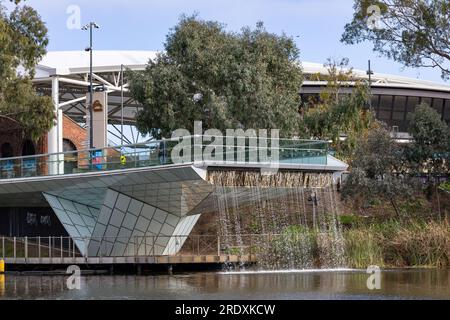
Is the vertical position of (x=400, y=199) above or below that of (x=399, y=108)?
below

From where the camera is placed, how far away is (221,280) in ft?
102

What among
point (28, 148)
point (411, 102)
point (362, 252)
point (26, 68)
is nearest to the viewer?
point (362, 252)

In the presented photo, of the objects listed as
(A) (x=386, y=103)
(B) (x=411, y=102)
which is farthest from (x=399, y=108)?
(A) (x=386, y=103)

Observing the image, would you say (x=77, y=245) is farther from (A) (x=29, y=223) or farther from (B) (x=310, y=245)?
(B) (x=310, y=245)

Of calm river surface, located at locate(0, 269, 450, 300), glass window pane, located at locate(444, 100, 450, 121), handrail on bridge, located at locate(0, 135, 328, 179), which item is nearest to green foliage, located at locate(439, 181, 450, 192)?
handrail on bridge, located at locate(0, 135, 328, 179)

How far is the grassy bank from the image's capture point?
3609 cm

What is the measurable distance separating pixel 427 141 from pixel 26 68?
20.2 metres

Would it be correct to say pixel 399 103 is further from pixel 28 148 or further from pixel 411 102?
pixel 28 148

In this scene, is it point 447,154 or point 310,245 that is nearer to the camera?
point 310,245

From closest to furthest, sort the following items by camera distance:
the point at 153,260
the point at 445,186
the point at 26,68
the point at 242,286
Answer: the point at 242,286
the point at 153,260
the point at 26,68
the point at 445,186

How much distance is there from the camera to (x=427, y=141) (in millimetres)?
45812

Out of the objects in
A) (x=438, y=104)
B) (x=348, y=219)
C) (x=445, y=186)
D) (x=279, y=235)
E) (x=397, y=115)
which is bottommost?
(x=348, y=219)

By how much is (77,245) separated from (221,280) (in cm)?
1016
